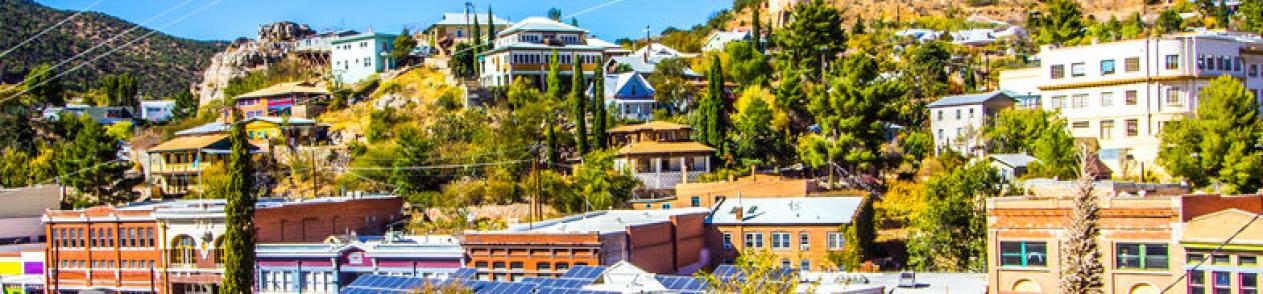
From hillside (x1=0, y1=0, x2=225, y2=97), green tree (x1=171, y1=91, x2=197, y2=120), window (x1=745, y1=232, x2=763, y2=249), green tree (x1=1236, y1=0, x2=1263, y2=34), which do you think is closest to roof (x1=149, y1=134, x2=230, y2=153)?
green tree (x1=171, y1=91, x2=197, y2=120)

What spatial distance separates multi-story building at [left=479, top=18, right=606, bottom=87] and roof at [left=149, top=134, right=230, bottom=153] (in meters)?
19.4

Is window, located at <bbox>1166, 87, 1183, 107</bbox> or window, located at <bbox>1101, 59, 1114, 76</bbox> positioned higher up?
window, located at <bbox>1101, 59, 1114, 76</bbox>

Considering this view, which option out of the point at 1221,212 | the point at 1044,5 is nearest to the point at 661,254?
the point at 1221,212

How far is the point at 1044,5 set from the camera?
452 ft

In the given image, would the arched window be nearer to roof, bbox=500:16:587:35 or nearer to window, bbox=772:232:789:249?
window, bbox=772:232:789:249

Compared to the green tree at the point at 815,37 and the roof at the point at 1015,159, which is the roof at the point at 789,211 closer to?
the roof at the point at 1015,159

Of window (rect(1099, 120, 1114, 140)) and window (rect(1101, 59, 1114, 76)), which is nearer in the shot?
window (rect(1101, 59, 1114, 76))

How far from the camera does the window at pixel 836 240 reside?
52.4m

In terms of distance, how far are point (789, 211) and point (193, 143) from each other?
48275 mm

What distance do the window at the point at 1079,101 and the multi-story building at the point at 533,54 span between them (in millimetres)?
36043

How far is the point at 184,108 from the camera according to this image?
11656 centimetres

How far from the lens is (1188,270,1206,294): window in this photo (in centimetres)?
3759

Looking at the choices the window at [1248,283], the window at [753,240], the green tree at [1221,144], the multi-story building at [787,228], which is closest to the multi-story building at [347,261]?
the multi-story building at [787,228]

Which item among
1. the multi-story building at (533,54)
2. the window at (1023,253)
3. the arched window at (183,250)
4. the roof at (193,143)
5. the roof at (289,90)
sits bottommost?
the arched window at (183,250)
